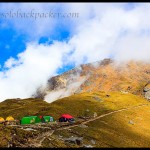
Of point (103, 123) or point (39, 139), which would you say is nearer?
point (39, 139)

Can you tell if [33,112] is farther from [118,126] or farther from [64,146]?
[64,146]

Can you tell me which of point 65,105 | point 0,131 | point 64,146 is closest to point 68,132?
point 64,146

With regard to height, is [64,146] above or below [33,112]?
below

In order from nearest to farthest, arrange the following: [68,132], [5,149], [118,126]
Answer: [5,149]
[68,132]
[118,126]

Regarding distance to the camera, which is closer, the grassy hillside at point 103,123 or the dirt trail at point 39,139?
the dirt trail at point 39,139

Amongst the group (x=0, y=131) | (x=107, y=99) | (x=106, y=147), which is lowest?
(x=106, y=147)

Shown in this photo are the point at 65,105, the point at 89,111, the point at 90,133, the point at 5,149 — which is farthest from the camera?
the point at 65,105

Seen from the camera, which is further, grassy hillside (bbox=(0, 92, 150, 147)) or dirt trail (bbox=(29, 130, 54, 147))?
grassy hillside (bbox=(0, 92, 150, 147))

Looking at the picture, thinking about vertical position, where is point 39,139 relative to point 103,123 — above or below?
below
